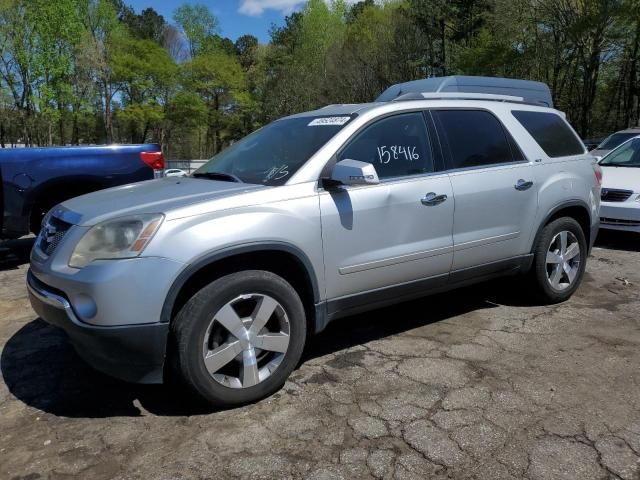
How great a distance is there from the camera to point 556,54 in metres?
27.1

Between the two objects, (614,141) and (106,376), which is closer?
(106,376)

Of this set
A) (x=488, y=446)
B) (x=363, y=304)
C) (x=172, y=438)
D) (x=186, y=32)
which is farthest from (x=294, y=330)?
(x=186, y=32)

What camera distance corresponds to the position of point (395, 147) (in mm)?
3840

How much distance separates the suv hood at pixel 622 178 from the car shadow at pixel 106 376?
3496 millimetres

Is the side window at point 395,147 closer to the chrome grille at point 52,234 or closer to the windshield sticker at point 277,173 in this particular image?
the windshield sticker at point 277,173

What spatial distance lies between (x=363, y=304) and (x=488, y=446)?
119 centimetres

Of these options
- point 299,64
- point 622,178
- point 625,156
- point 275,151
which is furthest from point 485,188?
point 299,64

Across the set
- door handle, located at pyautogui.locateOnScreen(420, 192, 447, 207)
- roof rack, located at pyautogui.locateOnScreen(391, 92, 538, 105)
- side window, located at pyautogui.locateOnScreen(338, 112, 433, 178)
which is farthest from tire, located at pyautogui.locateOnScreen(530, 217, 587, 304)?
side window, located at pyautogui.locateOnScreen(338, 112, 433, 178)

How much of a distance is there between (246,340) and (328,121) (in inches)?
64.7

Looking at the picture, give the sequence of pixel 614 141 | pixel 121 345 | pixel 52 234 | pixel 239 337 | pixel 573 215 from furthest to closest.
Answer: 1. pixel 614 141
2. pixel 573 215
3. pixel 52 234
4. pixel 239 337
5. pixel 121 345

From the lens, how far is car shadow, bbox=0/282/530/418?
3184 millimetres

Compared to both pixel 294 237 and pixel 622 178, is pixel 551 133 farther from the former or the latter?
pixel 622 178

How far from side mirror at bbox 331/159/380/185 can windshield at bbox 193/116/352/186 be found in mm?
264

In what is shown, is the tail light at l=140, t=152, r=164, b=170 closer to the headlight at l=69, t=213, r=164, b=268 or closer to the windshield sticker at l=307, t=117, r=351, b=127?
the windshield sticker at l=307, t=117, r=351, b=127
